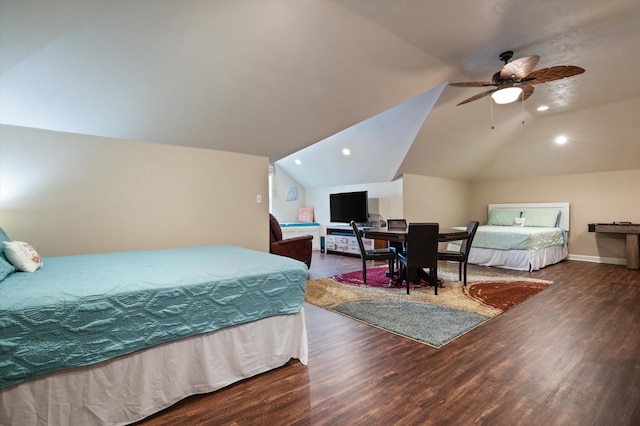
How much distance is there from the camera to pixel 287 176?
831cm

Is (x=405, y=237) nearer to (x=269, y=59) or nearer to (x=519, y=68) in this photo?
(x=519, y=68)

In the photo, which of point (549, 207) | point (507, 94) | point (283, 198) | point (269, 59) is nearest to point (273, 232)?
point (269, 59)

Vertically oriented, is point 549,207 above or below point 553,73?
below

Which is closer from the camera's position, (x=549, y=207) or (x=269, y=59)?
(x=269, y=59)

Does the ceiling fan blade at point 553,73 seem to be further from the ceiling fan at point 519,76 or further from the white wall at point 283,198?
the white wall at point 283,198

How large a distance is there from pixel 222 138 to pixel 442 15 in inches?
98.3

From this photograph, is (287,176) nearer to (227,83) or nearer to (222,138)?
(222,138)

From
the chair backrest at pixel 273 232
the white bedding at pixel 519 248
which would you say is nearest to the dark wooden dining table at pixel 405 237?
the chair backrest at pixel 273 232

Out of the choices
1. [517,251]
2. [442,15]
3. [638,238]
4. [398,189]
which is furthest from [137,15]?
[638,238]

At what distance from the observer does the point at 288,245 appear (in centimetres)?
463

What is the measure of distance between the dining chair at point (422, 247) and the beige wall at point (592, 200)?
15.0ft

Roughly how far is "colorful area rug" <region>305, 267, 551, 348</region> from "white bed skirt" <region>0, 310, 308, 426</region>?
44.3 inches

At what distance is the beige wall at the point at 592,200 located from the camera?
18.8 feet

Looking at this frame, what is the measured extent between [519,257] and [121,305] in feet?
19.3
